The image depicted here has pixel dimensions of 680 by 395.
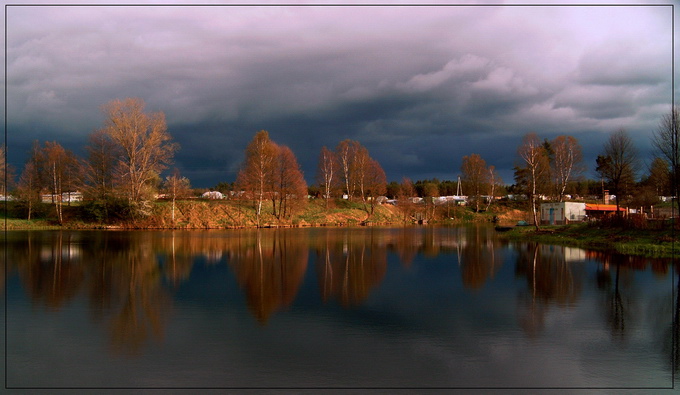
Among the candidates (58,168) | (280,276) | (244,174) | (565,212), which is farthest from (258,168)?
(280,276)

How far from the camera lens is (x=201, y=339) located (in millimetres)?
9617

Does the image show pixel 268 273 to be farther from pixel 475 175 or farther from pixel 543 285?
pixel 475 175

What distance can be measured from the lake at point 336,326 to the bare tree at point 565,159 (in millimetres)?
51794

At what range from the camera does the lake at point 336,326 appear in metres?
7.66

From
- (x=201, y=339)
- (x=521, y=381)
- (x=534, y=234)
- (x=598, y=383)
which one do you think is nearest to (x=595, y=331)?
(x=598, y=383)

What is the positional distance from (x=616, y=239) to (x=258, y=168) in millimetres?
40196

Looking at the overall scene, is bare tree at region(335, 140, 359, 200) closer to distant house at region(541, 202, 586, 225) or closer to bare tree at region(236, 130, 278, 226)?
bare tree at region(236, 130, 278, 226)

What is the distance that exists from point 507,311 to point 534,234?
3096cm

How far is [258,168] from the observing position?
189 ft

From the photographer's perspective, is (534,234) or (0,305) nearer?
(0,305)

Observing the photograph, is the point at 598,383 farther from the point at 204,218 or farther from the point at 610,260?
the point at 204,218

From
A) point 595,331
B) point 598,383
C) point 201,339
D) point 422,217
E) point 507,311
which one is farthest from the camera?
point 422,217

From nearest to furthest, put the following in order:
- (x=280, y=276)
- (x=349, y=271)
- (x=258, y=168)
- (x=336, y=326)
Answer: (x=336, y=326), (x=280, y=276), (x=349, y=271), (x=258, y=168)

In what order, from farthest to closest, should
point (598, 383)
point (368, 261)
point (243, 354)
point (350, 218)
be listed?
point (350, 218) < point (368, 261) < point (243, 354) < point (598, 383)
